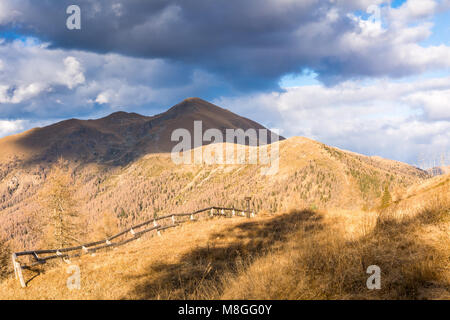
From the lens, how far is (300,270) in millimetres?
6004

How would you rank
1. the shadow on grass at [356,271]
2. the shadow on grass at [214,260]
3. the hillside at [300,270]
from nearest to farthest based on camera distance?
the shadow on grass at [356,271], the hillside at [300,270], the shadow on grass at [214,260]

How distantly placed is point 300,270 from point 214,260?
7.30 metres

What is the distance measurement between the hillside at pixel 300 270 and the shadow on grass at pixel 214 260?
48mm

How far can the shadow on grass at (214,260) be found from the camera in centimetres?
898

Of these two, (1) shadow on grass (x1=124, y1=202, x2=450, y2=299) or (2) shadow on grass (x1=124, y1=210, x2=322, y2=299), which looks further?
(2) shadow on grass (x1=124, y1=210, x2=322, y2=299)

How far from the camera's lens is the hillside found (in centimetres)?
531

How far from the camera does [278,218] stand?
74.3 ft

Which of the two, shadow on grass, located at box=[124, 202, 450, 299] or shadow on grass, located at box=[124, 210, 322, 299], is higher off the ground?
shadow on grass, located at box=[124, 202, 450, 299]

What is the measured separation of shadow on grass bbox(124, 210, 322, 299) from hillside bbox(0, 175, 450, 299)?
48 millimetres
